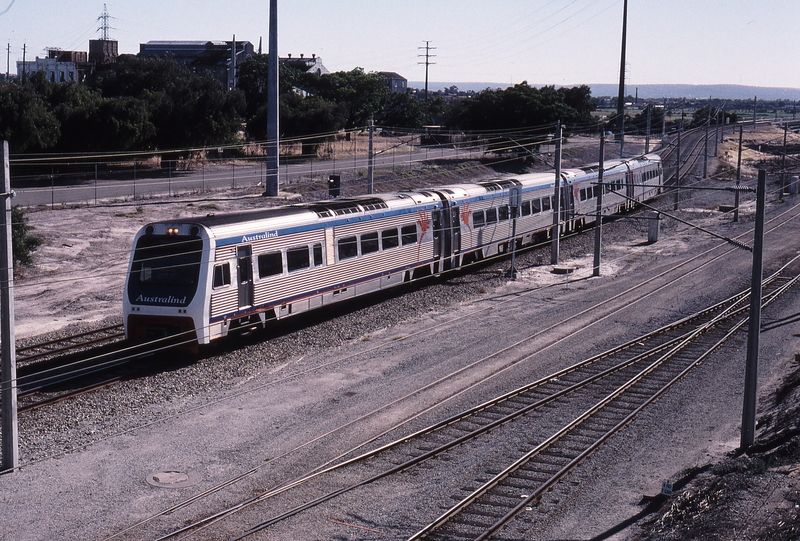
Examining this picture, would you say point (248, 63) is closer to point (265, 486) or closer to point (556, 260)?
point (556, 260)

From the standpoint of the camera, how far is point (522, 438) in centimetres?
1566

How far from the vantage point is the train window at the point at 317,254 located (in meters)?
22.2

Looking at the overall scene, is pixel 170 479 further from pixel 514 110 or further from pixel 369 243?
pixel 514 110

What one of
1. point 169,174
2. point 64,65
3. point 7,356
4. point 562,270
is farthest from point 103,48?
point 7,356

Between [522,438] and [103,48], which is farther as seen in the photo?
[103,48]

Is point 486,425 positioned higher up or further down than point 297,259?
further down

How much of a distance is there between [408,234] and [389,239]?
3.97 ft

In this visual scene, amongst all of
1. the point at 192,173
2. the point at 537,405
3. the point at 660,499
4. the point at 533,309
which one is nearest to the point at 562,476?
the point at 660,499

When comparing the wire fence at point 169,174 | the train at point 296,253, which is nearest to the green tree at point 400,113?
the wire fence at point 169,174

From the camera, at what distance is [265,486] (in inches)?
516

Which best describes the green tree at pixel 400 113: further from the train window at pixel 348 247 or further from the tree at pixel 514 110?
the train window at pixel 348 247

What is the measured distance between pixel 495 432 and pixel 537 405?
6.07 feet

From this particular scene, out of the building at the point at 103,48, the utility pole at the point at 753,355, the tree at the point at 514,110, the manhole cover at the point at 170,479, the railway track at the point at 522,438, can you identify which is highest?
the building at the point at 103,48

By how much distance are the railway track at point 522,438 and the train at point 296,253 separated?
4424 millimetres
